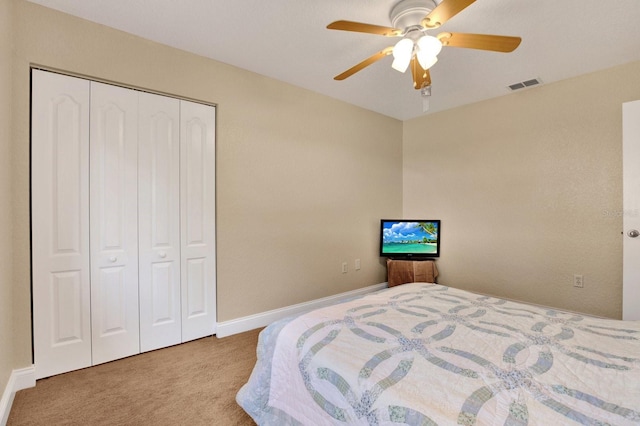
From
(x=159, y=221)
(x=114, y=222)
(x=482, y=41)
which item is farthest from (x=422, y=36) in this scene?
(x=114, y=222)

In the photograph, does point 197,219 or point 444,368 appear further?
point 197,219

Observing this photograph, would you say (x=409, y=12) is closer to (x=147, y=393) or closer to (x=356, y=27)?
(x=356, y=27)

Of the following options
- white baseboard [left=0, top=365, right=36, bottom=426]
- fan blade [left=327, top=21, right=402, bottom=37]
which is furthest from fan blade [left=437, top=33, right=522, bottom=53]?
white baseboard [left=0, top=365, right=36, bottom=426]

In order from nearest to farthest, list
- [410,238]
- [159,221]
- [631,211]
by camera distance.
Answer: [159,221], [631,211], [410,238]

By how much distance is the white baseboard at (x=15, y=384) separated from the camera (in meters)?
1.64

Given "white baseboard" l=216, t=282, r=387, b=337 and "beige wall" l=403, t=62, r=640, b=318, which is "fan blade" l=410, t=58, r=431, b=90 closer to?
"beige wall" l=403, t=62, r=640, b=318

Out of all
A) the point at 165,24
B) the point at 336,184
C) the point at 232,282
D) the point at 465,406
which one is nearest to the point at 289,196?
the point at 336,184

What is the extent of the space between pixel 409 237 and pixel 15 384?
149 inches

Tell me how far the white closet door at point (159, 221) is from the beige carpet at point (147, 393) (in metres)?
0.23

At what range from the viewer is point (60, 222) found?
206cm

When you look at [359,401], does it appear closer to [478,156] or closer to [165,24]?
[165,24]

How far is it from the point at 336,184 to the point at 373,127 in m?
1.03

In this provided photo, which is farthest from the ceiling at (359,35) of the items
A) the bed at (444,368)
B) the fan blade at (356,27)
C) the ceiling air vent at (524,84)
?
the bed at (444,368)

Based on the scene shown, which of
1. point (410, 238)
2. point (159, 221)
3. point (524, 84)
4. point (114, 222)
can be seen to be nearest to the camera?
point (114, 222)
